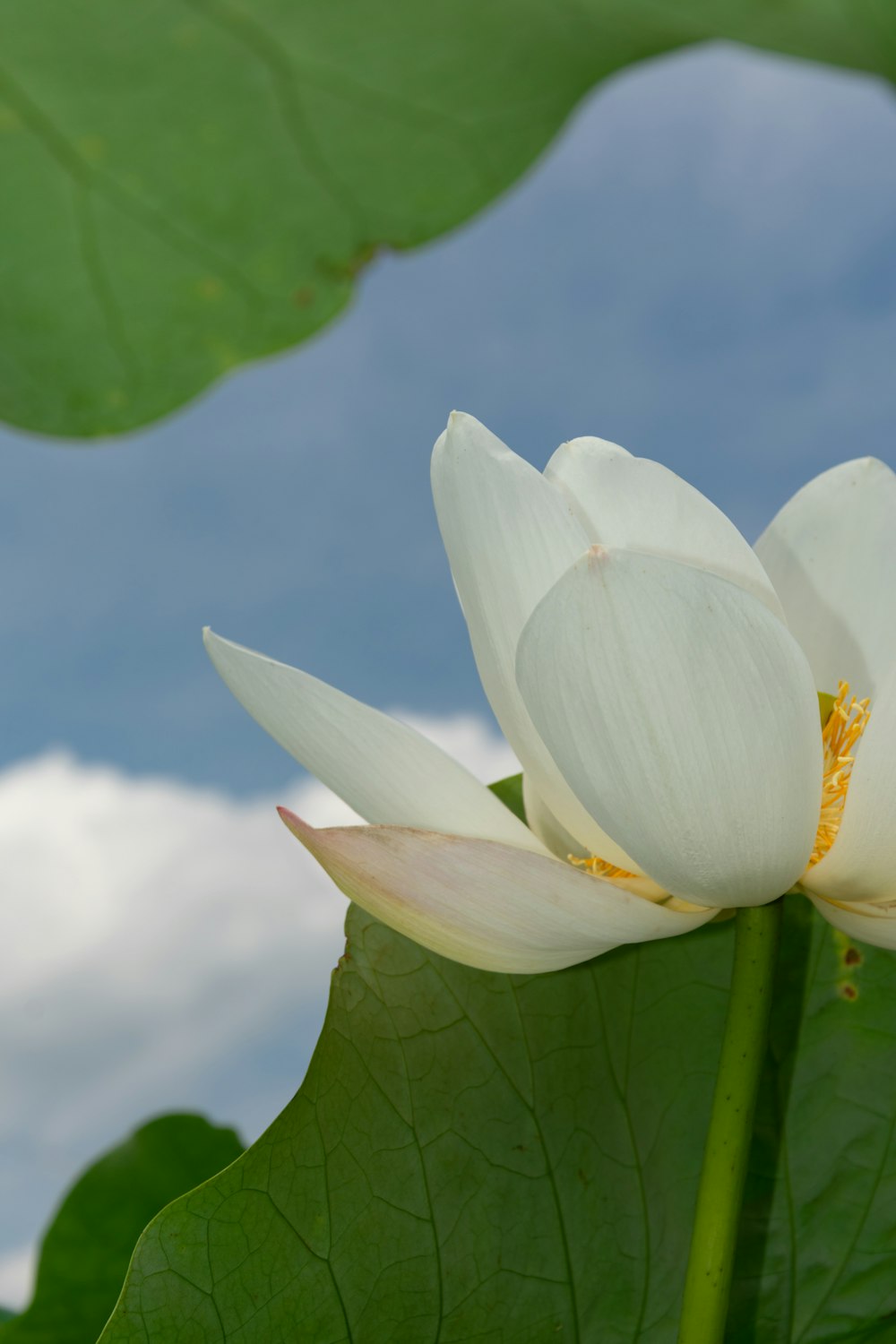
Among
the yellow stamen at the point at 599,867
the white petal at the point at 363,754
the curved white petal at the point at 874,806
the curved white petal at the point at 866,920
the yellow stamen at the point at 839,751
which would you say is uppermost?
the white petal at the point at 363,754

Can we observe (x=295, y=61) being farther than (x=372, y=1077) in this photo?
No

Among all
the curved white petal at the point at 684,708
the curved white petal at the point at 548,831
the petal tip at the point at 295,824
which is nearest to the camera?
the curved white petal at the point at 684,708

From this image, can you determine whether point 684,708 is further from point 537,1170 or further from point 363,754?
point 537,1170

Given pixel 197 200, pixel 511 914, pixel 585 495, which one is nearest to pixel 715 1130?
pixel 511 914

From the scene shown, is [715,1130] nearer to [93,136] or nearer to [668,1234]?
[668,1234]

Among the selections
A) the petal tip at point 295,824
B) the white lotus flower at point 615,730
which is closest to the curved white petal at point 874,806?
the white lotus flower at point 615,730

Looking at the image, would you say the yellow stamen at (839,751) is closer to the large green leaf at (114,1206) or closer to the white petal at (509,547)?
the white petal at (509,547)

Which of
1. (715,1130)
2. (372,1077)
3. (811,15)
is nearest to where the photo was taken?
(811,15)
